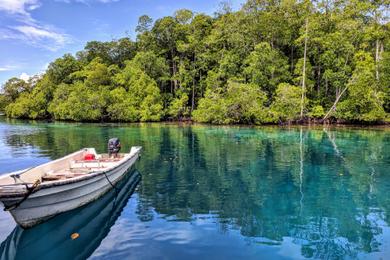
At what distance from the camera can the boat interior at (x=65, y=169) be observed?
8.61 m

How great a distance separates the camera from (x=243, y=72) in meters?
50.0

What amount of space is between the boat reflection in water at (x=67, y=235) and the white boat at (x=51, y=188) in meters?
0.26

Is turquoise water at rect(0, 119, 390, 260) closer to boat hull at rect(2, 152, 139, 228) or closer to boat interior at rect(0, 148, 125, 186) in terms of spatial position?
boat hull at rect(2, 152, 139, 228)

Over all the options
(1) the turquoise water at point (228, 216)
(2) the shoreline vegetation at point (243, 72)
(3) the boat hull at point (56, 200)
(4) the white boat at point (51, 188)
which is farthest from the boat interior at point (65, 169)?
(2) the shoreline vegetation at point (243, 72)

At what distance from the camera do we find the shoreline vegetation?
44156mm

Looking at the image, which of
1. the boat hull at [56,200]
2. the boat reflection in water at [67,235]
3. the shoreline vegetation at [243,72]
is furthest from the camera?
the shoreline vegetation at [243,72]

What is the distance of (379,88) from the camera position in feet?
139

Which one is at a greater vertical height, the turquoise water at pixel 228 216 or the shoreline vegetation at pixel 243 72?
the shoreline vegetation at pixel 243 72

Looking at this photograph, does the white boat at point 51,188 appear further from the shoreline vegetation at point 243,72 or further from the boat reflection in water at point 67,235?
the shoreline vegetation at point 243,72

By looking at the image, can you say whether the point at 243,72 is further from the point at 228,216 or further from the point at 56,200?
the point at 56,200

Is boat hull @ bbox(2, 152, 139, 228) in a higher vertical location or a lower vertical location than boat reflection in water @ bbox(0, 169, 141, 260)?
higher

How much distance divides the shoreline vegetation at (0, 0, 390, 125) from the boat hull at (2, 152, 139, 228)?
35616mm

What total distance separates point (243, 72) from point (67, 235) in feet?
147

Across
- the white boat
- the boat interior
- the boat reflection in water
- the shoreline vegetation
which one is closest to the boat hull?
the white boat
